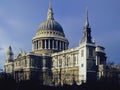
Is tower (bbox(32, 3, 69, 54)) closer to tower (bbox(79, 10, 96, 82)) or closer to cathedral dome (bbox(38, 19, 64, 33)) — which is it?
cathedral dome (bbox(38, 19, 64, 33))

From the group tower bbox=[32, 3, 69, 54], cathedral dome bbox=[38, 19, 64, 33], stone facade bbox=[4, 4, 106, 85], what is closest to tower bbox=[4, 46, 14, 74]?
stone facade bbox=[4, 4, 106, 85]

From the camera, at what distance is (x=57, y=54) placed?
112m

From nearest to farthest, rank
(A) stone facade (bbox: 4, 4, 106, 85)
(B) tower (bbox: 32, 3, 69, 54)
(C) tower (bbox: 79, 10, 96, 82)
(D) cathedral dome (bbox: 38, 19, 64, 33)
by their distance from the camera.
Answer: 1. (C) tower (bbox: 79, 10, 96, 82)
2. (A) stone facade (bbox: 4, 4, 106, 85)
3. (B) tower (bbox: 32, 3, 69, 54)
4. (D) cathedral dome (bbox: 38, 19, 64, 33)

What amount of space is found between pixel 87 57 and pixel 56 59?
21.1 metres

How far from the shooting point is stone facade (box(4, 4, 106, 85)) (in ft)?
307

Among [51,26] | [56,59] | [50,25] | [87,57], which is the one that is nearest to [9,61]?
[50,25]

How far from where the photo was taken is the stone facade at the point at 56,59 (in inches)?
3681

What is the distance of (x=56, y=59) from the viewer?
4414 inches

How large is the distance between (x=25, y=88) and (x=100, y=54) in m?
59.5

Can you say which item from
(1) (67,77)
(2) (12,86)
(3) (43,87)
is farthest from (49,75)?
(2) (12,86)

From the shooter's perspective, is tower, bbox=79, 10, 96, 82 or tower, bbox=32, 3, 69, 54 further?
tower, bbox=32, 3, 69, 54

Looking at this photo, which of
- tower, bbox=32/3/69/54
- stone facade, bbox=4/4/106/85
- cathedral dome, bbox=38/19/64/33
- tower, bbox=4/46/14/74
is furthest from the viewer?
tower, bbox=4/46/14/74

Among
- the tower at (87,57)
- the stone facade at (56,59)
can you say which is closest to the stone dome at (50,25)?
the stone facade at (56,59)

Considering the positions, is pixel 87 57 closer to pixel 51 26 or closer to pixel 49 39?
pixel 49 39
